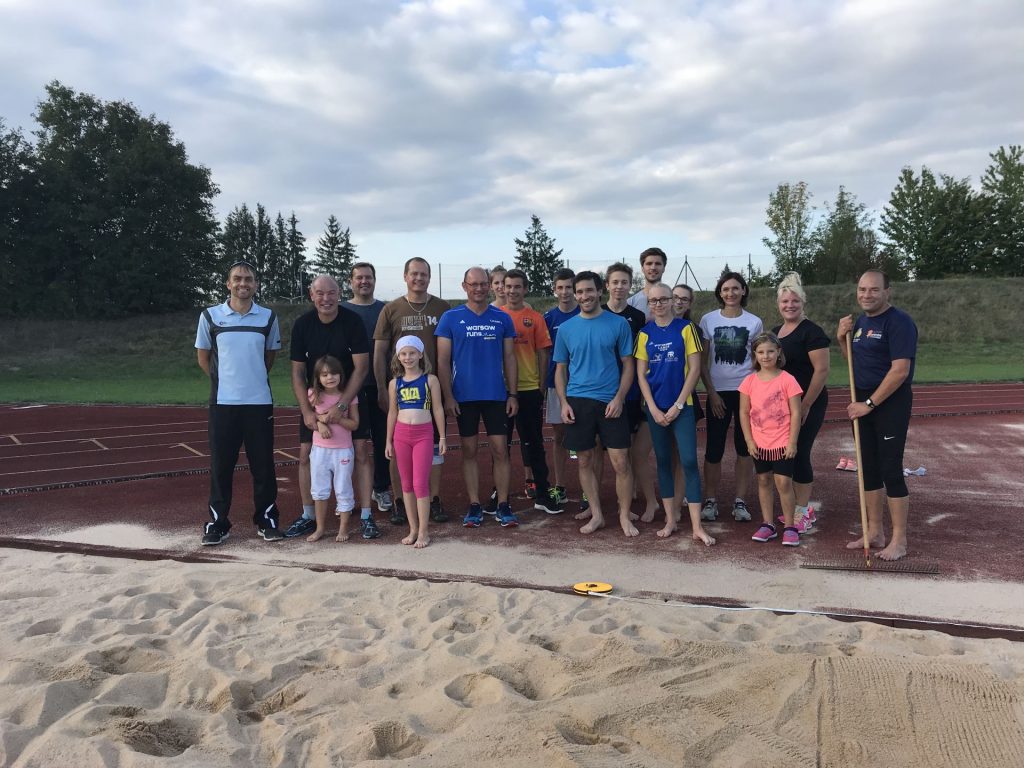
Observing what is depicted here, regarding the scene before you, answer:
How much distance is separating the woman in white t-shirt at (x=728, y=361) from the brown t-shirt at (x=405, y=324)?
6.81ft

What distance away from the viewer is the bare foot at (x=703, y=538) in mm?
4781

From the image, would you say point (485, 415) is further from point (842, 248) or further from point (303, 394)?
point (842, 248)

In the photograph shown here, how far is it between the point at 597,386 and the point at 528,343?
0.93m

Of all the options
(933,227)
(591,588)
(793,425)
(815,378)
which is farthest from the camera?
(933,227)

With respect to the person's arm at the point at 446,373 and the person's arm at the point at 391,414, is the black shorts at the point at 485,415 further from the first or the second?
the person's arm at the point at 391,414

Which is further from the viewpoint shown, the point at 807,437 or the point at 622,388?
the point at 622,388

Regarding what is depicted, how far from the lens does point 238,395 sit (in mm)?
5137

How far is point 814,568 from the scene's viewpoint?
4.26 m

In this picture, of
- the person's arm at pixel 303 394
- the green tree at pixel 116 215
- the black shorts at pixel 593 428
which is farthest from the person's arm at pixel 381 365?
the green tree at pixel 116 215

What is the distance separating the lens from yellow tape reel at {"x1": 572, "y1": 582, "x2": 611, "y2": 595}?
3.91 m

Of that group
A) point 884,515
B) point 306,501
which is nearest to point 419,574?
point 306,501

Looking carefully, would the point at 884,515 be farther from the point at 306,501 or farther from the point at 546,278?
the point at 546,278

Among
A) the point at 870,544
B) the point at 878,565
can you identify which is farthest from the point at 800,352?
the point at 878,565

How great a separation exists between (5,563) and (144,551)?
0.82 meters
